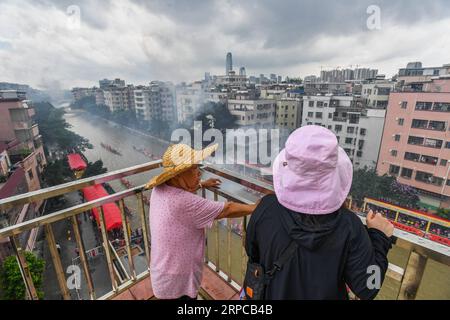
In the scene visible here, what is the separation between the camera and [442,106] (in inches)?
476

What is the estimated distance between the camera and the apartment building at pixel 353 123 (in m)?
15.2

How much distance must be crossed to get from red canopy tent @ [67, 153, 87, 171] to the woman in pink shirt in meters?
14.6

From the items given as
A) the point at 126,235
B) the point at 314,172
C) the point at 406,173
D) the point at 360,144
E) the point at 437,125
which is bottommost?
the point at 406,173

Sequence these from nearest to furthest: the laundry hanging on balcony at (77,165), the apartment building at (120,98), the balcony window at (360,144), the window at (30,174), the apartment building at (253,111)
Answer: the window at (30,174) → the laundry hanging on balcony at (77,165) → the balcony window at (360,144) → the apartment building at (253,111) → the apartment building at (120,98)

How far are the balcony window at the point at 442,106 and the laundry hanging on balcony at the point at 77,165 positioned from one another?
63.3 ft

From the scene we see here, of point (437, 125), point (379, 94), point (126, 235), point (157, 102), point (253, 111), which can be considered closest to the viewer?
point (126, 235)

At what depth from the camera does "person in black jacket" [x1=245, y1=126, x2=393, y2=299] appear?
0.72m

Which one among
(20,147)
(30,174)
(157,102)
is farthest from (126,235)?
(157,102)

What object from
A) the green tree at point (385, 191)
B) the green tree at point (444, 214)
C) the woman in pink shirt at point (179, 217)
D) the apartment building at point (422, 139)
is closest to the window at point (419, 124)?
the apartment building at point (422, 139)

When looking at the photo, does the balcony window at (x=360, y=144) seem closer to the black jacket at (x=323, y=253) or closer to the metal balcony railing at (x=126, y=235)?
the metal balcony railing at (x=126, y=235)

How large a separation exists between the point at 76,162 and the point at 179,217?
1682 centimetres

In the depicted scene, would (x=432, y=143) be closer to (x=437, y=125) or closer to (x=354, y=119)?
(x=437, y=125)

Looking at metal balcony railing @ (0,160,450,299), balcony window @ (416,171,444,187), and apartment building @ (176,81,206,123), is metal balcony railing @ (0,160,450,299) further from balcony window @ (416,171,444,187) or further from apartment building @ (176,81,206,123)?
apartment building @ (176,81,206,123)

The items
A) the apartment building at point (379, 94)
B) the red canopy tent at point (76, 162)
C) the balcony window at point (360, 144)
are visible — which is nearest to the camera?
the red canopy tent at point (76, 162)
